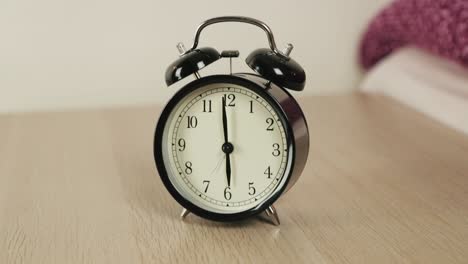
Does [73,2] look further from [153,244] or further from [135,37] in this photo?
[153,244]


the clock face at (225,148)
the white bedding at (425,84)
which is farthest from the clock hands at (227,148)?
the white bedding at (425,84)

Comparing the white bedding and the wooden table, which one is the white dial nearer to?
the wooden table

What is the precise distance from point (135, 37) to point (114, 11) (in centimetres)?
7

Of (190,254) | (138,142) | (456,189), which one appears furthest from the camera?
(138,142)

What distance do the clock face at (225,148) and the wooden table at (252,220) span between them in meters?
0.05

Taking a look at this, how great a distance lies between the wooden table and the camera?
873 mm

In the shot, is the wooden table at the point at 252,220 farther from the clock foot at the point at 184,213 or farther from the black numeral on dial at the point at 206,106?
the black numeral on dial at the point at 206,106

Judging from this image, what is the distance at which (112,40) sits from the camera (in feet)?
5.30

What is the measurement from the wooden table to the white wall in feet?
0.54

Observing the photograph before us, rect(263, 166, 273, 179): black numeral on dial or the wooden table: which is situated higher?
rect(263, 166, 273, 179): black numeral on dial

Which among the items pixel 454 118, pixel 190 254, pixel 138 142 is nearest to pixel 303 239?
pixel 190 254

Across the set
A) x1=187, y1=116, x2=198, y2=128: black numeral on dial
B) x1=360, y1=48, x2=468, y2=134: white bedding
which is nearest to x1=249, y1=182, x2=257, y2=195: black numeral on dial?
x1=187, y1=116, x2=198, y2=128: black numeral on dial

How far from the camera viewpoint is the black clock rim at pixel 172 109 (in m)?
0.89

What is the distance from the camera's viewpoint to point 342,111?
1525 millimetres
